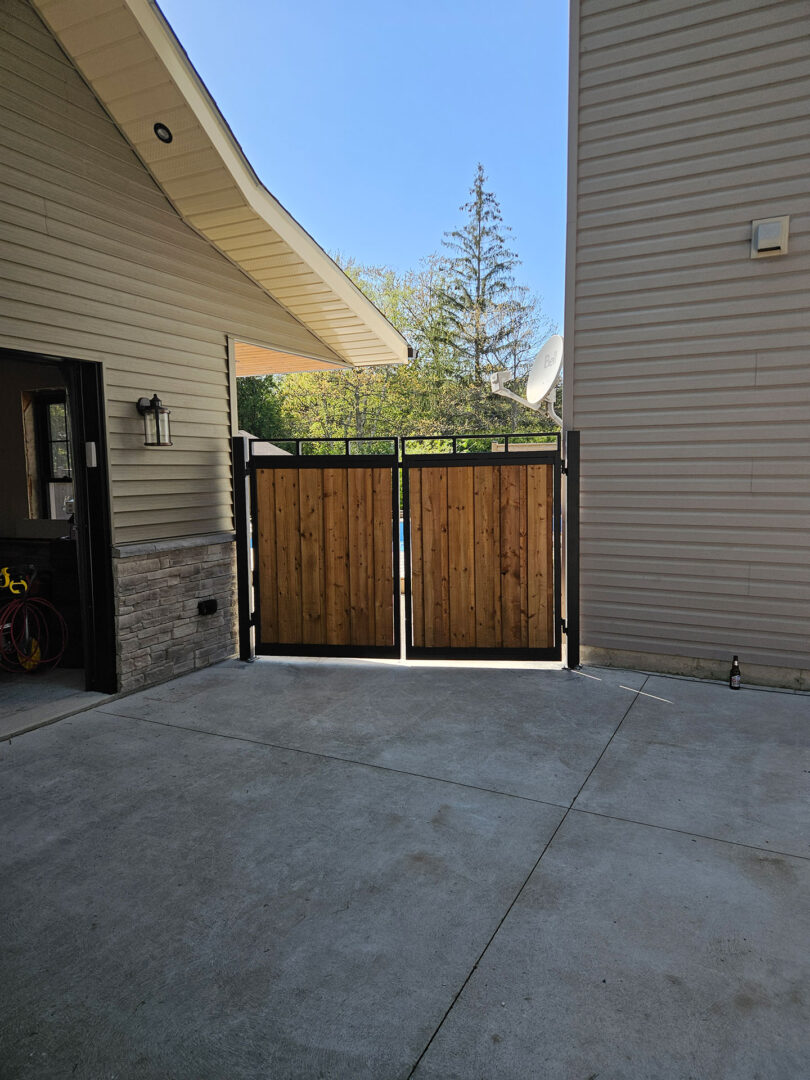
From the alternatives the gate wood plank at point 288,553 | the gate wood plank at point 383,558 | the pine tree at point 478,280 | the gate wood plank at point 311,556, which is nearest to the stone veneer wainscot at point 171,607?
the gate wood plank at point 288,553

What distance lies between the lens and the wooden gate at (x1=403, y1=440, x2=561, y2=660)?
4898 millimetres

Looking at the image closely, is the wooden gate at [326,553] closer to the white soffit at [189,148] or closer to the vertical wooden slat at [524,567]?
the vertical wooden slat at [524,567]

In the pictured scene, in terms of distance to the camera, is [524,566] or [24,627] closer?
[524,566]

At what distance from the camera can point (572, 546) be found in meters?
4.80

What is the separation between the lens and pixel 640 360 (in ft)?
15.2

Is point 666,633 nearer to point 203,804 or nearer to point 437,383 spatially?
point 203,804

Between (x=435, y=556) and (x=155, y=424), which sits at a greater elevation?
(x=155, y=424)

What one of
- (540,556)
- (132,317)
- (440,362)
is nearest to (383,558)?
(540,556)

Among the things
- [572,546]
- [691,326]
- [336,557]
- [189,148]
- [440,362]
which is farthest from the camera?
[440,362]

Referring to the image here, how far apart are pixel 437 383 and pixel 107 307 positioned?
67.2 feet

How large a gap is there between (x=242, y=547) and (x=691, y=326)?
3.44 meters

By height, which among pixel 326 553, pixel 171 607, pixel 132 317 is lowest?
pixel 171 607

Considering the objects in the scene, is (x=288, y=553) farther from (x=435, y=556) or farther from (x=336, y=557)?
(x=435, y=556)

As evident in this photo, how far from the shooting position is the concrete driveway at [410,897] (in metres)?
1.72
